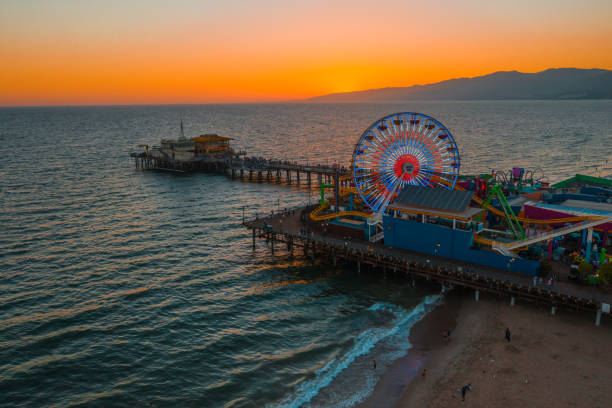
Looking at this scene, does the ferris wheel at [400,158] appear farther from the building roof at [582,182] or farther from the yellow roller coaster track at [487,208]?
the building roof at [582,182]

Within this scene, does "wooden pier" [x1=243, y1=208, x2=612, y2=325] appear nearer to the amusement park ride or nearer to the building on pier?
→ the building on pier

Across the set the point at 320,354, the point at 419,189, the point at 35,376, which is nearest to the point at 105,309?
the point at 35,376

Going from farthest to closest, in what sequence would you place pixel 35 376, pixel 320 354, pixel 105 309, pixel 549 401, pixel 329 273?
pixel 329 273, pixel 105 309, pixel 320 354, pixel 35 376, pixel 549 401

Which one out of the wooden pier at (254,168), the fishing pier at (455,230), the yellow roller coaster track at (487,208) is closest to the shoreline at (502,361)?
the fishing pier at (455,230)

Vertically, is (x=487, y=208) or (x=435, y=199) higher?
(x=435, y=199)

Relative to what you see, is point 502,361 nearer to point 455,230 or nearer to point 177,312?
point 455,230

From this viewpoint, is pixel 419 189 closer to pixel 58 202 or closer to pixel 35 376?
pixel 35 376

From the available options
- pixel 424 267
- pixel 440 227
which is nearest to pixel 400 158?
pixel 440 227
